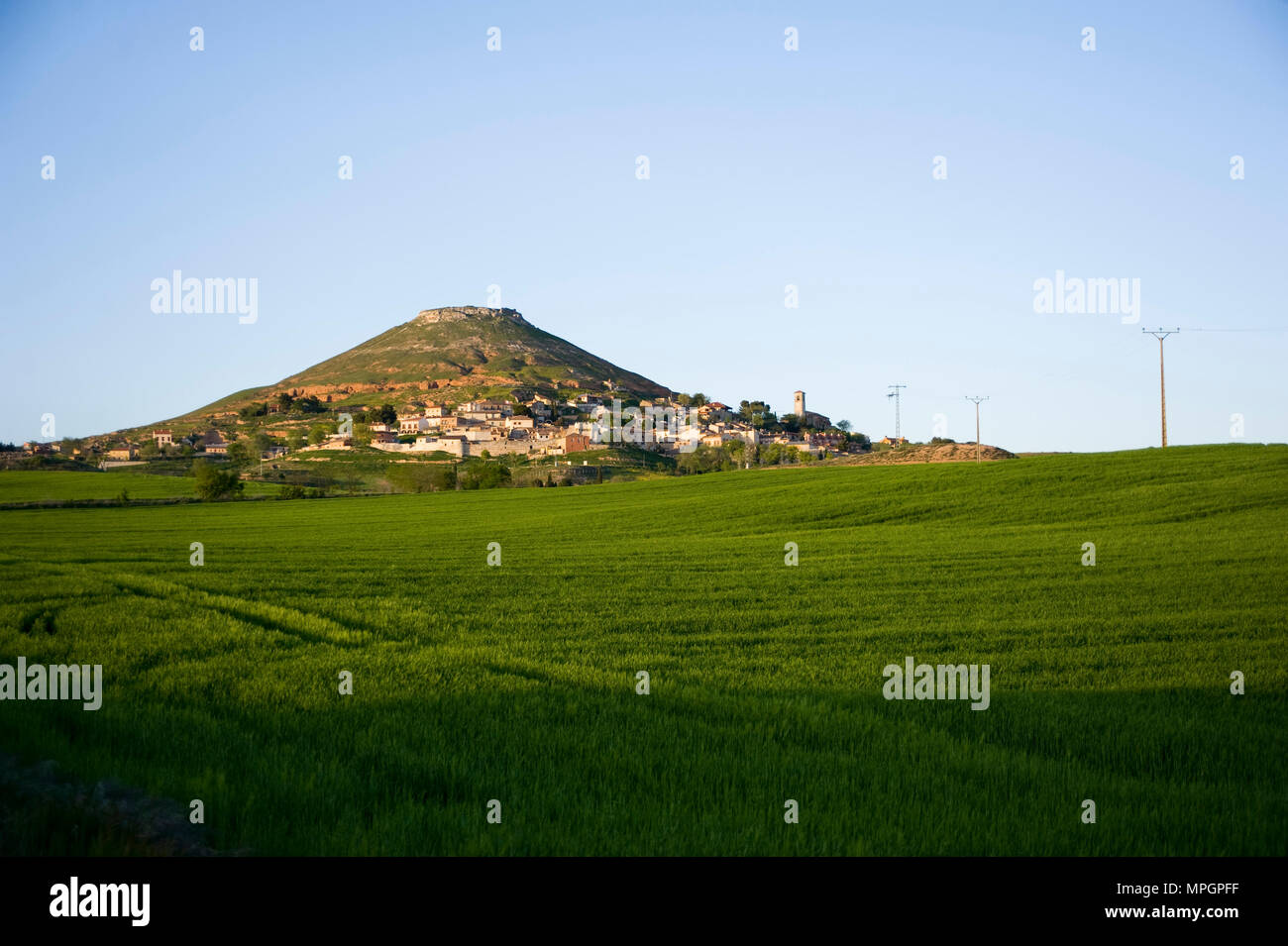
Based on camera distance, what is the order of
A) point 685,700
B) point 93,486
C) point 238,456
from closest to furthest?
point 685,700 → point 93,486 → point 238,456

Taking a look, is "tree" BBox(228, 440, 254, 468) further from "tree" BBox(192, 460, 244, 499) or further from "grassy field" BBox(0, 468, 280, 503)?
"tree" BBox(192, 460, 244, 499)

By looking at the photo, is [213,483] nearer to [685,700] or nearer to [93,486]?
[93,486]

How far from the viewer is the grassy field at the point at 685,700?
24.1 feet

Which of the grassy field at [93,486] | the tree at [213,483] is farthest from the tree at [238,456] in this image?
the tree at [213,483]

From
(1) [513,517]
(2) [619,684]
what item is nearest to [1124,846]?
(2) [619,684]

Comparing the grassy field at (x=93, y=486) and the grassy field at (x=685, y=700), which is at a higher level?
the grassy field at (x=93, y=486)

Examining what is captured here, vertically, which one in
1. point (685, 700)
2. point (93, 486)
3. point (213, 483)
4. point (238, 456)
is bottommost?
point (685, 700)

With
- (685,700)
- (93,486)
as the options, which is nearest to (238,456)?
(93,486)

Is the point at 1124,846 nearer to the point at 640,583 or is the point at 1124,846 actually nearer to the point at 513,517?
the point at 640,583

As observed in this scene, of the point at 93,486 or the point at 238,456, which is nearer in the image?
the point at 93,486

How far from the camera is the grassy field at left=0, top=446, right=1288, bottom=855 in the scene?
7.34 m

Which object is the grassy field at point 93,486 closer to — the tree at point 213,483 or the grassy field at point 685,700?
the tree at point 213,483

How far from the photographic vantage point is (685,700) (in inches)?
472

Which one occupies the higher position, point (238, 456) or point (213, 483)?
point (238, 456)
